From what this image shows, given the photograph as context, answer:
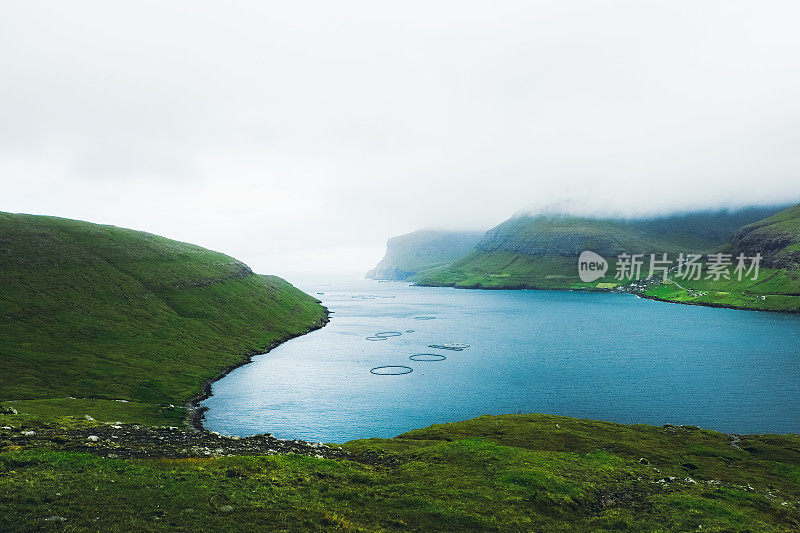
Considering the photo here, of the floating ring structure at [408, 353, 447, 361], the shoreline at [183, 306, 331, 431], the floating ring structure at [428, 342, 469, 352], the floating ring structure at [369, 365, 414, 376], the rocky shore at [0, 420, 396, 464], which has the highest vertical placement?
the rocky shore at [0, 420, 396, 464]

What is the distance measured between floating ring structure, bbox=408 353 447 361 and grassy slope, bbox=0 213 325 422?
6891 centimetres

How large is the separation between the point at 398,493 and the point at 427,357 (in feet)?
455

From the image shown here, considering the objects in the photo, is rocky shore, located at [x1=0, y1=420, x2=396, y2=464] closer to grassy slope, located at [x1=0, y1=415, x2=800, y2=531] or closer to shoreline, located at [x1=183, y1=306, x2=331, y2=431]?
grassy slope, located at [x1=0, y1=415, x2=800, y2=531]

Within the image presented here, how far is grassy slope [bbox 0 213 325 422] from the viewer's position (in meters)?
104

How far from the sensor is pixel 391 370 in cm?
15050

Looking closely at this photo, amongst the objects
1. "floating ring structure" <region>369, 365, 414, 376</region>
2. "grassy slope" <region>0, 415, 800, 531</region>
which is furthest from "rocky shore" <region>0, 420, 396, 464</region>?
"floating ring structure" <region>369, 365, 414, 376</region>

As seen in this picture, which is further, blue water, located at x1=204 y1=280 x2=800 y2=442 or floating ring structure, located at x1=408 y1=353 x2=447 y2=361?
floating ring structure, located at x1=408 y1=353 x2=447 y2=361

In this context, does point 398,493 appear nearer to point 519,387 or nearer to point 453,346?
point 519,387

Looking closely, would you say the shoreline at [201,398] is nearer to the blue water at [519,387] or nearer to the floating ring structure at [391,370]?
the blue water at [519,387]

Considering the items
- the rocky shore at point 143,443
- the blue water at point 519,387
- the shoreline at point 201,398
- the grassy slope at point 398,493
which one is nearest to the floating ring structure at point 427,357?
the blue water at point 519,387

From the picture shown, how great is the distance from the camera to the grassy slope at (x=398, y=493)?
25141 mm

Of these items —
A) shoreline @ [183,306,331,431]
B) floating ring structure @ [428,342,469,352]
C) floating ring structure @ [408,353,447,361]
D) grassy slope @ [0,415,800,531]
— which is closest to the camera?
grassy slope @ [0,415,800,531]

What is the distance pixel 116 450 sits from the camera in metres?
37.8

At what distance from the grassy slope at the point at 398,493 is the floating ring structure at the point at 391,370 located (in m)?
92.1
